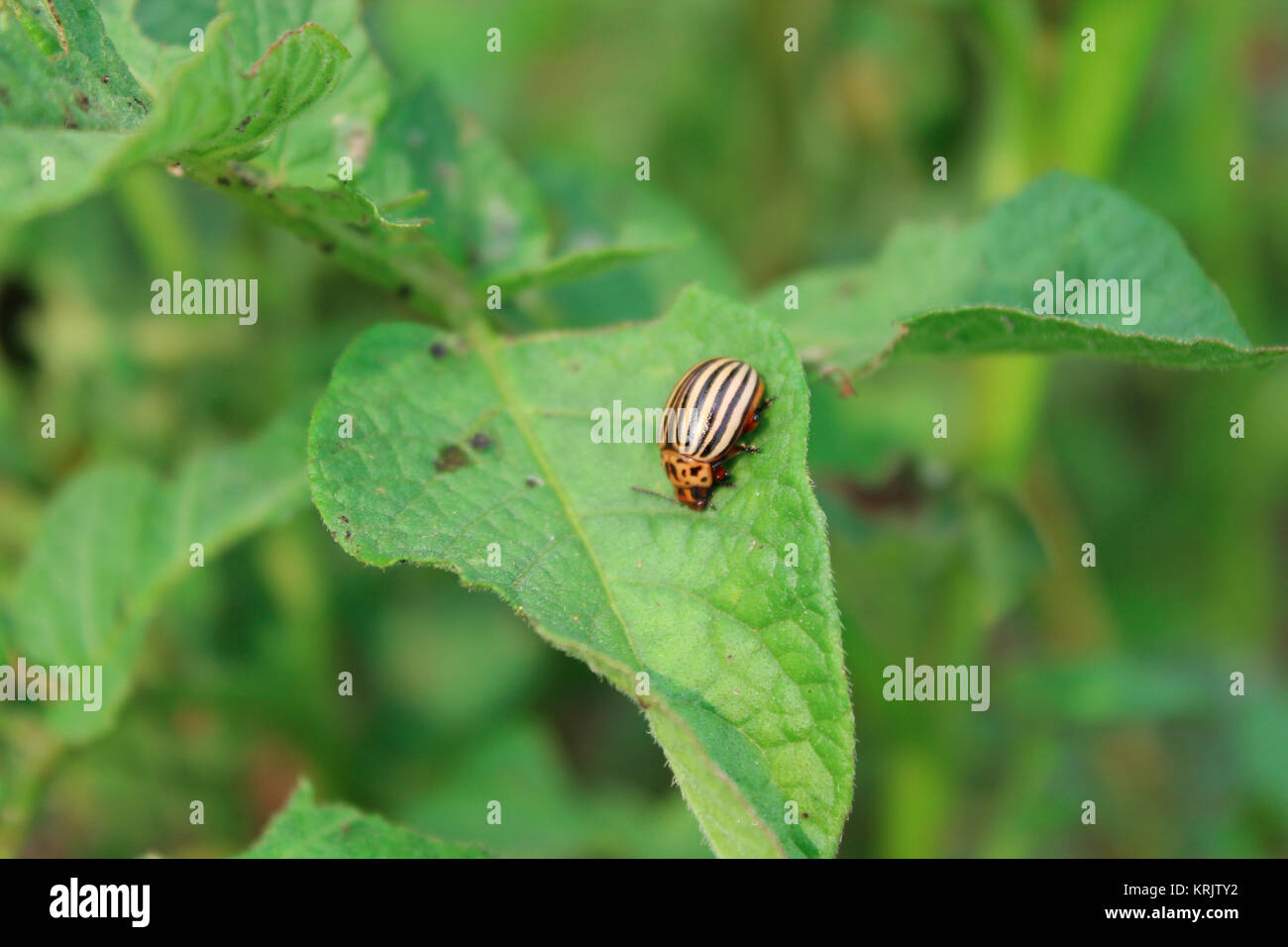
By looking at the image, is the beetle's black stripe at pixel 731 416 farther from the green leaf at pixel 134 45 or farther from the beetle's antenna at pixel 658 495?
the green leaf at pixel 134 45

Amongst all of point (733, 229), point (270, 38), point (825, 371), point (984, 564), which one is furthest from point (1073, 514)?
point (270, 38)

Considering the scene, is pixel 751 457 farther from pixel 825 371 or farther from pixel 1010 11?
pixel 1010 11

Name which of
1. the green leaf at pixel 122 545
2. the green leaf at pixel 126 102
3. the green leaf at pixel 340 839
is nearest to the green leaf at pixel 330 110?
the green leaf at pixel 126 102

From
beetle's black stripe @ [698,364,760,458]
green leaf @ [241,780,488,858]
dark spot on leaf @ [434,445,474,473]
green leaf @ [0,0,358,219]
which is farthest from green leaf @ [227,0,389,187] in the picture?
green leaf @ [241,780,488,858]

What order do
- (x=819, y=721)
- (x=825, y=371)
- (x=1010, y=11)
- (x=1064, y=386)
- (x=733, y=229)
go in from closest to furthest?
(x=819, y=721) → (x=825, y=371) → (x=1010, y=11) → (x=733, y=229) → (x=1064, y=386)

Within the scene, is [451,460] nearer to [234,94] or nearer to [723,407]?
[723,407]

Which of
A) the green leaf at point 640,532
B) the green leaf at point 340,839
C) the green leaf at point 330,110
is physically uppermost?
the green leaf at point 330,110
